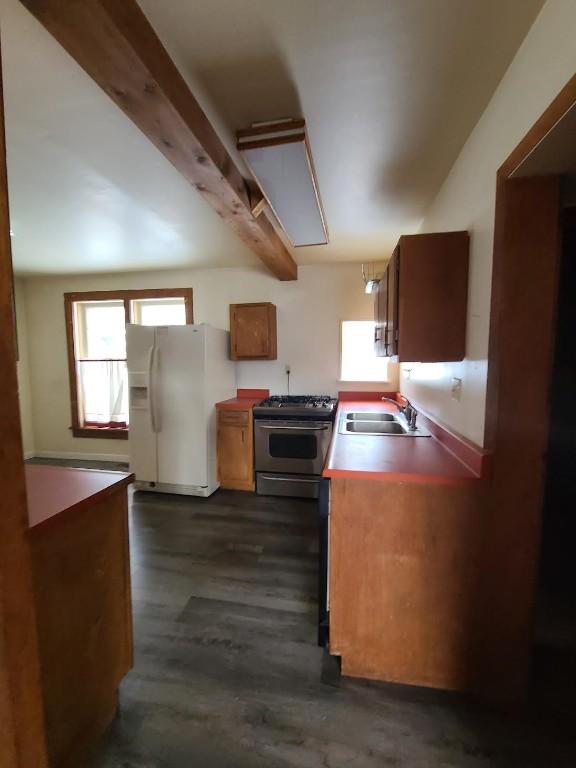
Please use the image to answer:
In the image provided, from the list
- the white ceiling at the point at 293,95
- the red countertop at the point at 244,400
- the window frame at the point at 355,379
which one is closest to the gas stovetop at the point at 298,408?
the red countertop at the point at 244,400

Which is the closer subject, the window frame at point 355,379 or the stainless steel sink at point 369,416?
the stainless steel sink at point 369,416

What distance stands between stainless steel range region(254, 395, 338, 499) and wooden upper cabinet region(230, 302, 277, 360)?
724 millimetres

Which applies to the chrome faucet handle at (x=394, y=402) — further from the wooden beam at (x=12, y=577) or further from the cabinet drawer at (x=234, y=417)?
the wooden beam at (x=12, y=577)

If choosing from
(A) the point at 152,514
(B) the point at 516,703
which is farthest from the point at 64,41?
(A) the point at 152,514

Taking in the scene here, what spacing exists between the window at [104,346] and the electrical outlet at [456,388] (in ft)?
10.4

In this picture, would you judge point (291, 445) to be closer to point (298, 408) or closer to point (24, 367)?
point (298, 408)

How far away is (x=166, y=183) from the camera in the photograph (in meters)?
1.93

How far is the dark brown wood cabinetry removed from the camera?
159 centimetres

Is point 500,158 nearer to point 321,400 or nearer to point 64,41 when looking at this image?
point 64,41

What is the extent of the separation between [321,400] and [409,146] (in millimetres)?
2368

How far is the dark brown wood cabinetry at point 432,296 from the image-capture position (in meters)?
1.59

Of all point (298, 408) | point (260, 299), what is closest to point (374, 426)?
point (298, 408)

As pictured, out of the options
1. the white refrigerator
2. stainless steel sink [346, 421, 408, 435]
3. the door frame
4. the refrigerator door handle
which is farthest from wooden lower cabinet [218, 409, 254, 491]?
the door frame

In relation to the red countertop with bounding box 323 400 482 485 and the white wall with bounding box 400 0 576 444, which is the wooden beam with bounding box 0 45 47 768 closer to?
the red countertop with bounding box 323 400 482 485
